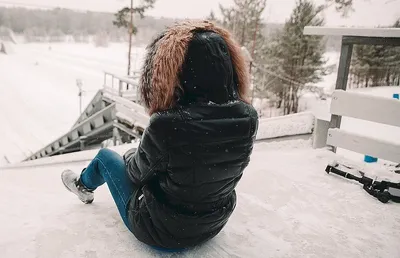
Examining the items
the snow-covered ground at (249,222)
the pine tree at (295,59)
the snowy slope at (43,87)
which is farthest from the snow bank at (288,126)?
the pine tree at (295,59)

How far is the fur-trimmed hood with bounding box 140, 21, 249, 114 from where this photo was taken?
1449 millimetres

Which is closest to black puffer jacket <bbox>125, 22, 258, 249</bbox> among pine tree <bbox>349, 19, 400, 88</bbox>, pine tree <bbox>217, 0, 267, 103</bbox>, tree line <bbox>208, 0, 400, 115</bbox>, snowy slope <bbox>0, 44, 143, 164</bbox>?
snowy slope <bbox>0, 44, 143, 164</bbox>

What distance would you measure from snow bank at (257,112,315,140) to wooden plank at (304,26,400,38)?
1.20m

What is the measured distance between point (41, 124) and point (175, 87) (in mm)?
23878

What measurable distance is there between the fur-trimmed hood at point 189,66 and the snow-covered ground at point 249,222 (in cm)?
98

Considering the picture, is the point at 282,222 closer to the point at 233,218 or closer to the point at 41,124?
the point at 233,218

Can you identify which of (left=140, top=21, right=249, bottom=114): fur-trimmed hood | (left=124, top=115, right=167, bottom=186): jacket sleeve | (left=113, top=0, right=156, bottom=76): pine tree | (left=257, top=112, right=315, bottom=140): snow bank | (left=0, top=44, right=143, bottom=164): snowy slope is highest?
(left=113, top=0, right=156, bottom=76): pine tree

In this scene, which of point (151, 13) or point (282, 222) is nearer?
point (282, 222)

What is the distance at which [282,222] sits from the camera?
8.01ft

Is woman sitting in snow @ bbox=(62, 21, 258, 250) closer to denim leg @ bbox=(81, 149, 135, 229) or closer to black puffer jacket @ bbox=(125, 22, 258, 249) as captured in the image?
black puffer jacket @ bbox=(125, 22, 258, 249)

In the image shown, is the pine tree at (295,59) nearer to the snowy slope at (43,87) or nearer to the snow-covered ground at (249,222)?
the snowy slope at (43,87)

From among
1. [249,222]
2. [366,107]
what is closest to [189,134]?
[249,222]

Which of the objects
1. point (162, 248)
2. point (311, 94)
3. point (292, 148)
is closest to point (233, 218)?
point (162, 248)

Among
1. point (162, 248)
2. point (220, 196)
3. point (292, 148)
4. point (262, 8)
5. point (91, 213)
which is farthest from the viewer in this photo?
point (262, 8)
